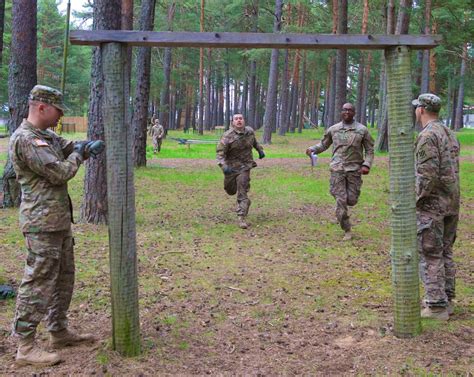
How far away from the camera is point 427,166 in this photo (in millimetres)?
4930

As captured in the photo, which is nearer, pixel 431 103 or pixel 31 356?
pixel 31 356

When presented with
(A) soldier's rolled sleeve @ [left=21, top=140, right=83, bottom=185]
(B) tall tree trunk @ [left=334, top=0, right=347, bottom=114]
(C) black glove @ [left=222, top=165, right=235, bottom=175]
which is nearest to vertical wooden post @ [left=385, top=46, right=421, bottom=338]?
(A) soldier's rolled sleeve @ [left=21, top=140, right=83, bottom=185]

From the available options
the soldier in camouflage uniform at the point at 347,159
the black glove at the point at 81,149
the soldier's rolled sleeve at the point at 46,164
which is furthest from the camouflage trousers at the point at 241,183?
the soldier's rolled sleeve at the point at 46,164

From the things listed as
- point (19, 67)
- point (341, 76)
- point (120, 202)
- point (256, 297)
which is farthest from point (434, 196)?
point (341, 76)

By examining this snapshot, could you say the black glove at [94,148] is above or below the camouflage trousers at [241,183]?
above

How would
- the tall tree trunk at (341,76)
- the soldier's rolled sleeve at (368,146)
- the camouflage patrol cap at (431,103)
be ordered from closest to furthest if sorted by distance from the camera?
the camouflage patrol cap at (431,103) → the soldier's rolled sleeve at (368,146) → the tall tree trunk at (341,76)

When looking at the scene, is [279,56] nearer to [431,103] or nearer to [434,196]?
[431,103]

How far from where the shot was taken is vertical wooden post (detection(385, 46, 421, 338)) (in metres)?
4.52

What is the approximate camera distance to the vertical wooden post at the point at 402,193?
452 centimetres

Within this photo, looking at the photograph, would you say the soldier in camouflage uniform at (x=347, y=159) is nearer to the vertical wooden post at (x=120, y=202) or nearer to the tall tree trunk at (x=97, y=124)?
the tall tree trunk at (x=97, y=124)

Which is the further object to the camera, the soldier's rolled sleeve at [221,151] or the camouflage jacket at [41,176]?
the soldier's rolled sleeve at [221,151]

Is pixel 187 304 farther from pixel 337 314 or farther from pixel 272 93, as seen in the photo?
pixel 272 93

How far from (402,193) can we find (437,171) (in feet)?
2.05

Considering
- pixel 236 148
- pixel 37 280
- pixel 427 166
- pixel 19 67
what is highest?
pixel 19 67
